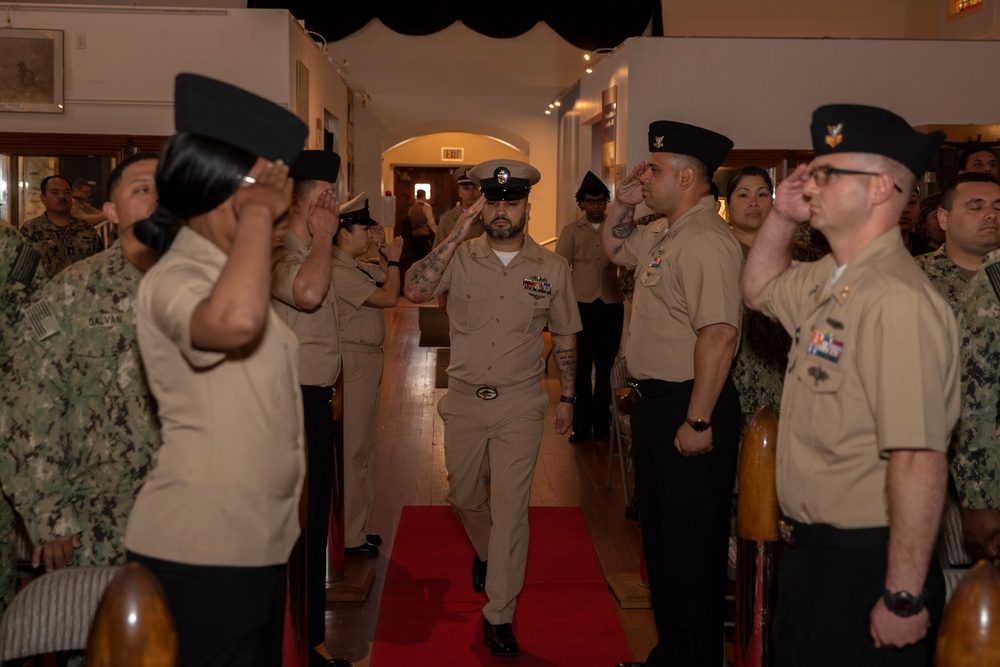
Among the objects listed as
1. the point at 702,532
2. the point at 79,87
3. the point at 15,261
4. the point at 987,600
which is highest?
the point at 79,87

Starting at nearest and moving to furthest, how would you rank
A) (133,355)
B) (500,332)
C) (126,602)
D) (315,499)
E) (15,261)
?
(126,602) < (133,355) < (15,261) < (315,499) < (500,332)

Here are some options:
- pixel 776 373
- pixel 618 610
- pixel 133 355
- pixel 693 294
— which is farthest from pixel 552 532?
pixel 133 355

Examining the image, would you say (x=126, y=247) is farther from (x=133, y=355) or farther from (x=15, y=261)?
(x=15, y=261)

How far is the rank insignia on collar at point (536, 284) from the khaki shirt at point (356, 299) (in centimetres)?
100

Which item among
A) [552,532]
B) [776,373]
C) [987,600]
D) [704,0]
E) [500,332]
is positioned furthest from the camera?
[704,0]

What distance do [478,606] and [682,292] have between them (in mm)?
1905

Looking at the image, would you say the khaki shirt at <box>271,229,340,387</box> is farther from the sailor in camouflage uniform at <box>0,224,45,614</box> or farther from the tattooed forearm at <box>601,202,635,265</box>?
the tattooed forearm at <box>601,202,635,265</box>

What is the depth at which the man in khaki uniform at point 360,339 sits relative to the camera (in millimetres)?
4891

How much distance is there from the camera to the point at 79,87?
10.2 m

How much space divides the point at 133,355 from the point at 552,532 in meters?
3.36

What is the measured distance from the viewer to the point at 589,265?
322 inches

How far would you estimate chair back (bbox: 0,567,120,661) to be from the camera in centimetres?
205

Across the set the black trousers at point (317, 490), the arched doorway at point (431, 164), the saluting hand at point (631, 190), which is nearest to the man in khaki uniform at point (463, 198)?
the saluting hand at point (631, 190)

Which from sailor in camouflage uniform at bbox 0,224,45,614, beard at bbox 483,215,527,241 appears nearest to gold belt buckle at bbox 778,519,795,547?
beard at bbox 483,215,527,241
